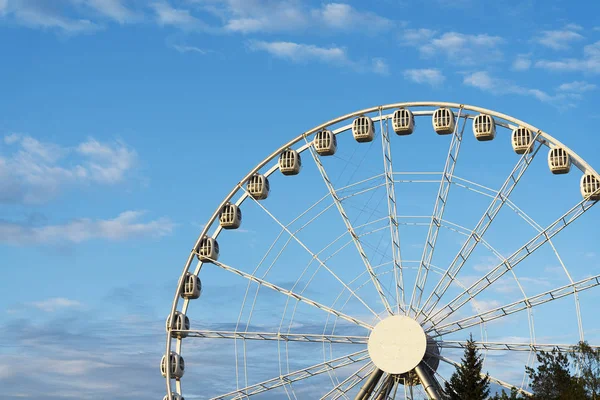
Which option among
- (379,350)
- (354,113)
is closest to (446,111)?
(354,113)

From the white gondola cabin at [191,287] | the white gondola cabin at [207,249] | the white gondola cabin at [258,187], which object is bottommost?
the white gondola cabin at [191,287]

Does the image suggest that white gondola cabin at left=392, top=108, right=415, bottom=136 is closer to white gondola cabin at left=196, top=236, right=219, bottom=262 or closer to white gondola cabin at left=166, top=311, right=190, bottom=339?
white gondola cabin at left=196, top=236, right=219, bottom=262

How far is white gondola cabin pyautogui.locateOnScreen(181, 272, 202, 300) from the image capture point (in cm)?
6244

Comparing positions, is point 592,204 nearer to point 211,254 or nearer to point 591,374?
point 591,374

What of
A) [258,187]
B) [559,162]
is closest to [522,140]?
[559,162]

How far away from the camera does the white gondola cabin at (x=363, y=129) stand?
6101 centimetres

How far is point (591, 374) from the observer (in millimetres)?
56781

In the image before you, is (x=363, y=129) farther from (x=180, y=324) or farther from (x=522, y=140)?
(x=180, y=324)

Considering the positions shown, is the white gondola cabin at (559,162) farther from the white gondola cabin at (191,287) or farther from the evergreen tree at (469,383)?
the white gondola cabin at (191,287)

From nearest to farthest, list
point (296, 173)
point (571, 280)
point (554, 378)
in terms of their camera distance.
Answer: point (571, 280)
point (554, 378)
point (296, 173)

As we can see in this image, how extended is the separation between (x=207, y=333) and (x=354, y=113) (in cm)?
1323

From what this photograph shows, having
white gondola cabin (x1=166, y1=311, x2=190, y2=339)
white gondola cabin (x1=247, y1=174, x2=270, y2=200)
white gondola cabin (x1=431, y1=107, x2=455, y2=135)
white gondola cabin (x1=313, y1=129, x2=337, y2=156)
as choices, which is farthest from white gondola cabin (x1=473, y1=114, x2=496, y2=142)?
white gondola cabin (x1=166, y1=311, x2=190, y2=339)

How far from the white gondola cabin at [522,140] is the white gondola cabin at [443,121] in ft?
10.4

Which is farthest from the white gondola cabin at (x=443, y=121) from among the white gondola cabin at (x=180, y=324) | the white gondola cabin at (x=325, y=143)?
the white gondola cabin at (x=180, y=324)
